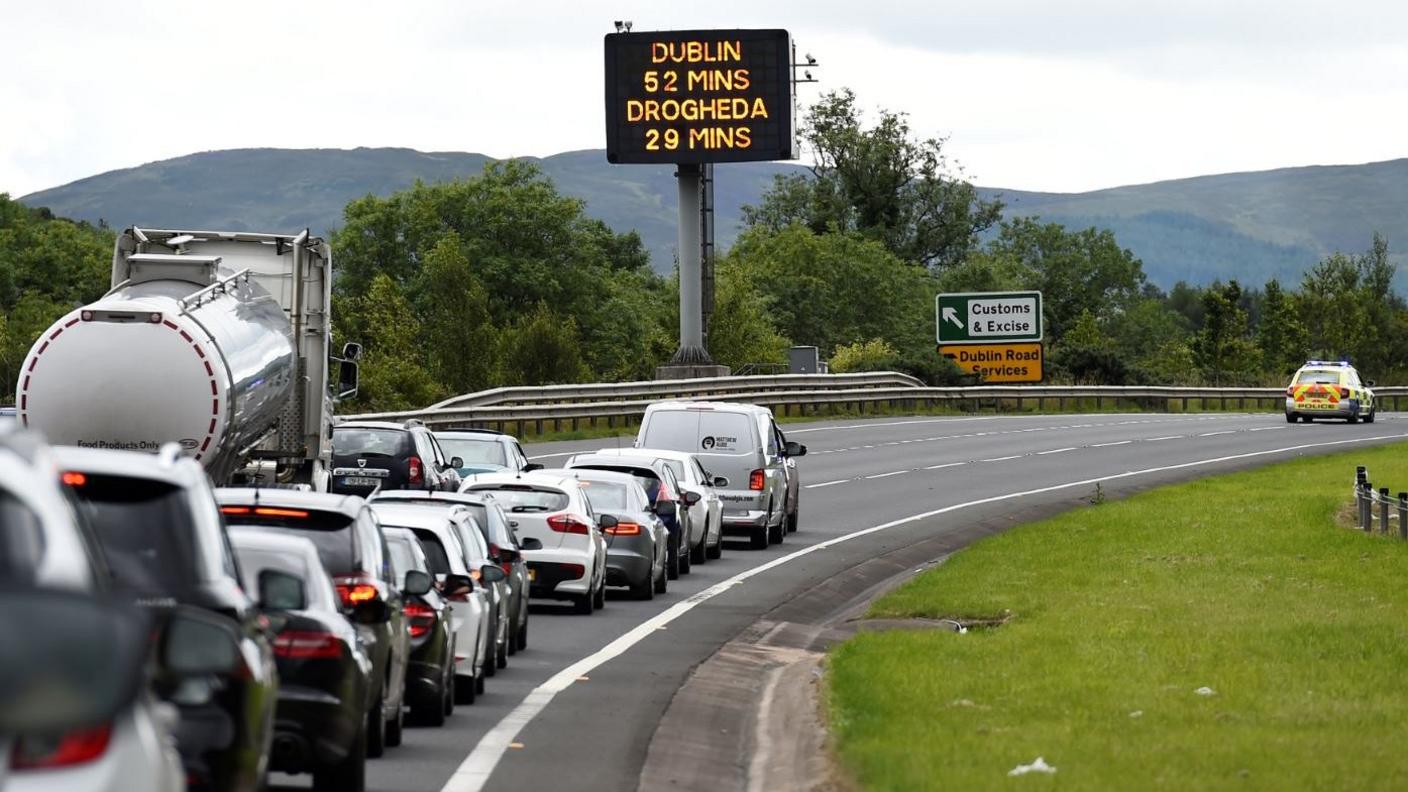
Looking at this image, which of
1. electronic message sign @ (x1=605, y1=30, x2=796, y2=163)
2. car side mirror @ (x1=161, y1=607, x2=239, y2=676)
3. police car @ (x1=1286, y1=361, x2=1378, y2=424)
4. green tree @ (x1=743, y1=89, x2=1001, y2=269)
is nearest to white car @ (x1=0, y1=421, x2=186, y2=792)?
car side mirror @ (x1=161, y1=607, x2=239, y2=676)

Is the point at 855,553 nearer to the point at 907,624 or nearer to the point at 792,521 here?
the point at 792,521

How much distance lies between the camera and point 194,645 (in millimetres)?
7172

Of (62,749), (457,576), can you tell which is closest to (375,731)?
(457,576)

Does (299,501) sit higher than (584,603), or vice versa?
(299,501)

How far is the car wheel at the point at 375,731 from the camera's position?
1369 cm

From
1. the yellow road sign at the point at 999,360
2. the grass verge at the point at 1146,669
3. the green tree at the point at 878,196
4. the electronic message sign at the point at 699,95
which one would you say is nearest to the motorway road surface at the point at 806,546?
the grass verge at the point at 1146,669

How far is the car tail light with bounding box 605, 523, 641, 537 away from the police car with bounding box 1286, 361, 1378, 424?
46951 mm

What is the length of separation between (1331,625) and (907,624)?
479 cm

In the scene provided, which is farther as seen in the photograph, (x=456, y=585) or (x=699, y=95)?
(x=699, y=95)

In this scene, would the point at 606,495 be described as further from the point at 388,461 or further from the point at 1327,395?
the point at 1327,395

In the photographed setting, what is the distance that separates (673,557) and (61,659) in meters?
23.8

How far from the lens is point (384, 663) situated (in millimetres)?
13352

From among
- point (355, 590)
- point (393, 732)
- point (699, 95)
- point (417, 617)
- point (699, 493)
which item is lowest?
point (393, 732)

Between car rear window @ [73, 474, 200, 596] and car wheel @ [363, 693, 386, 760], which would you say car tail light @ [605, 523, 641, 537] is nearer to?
car wheel @ [363, 693, 386, 760]
